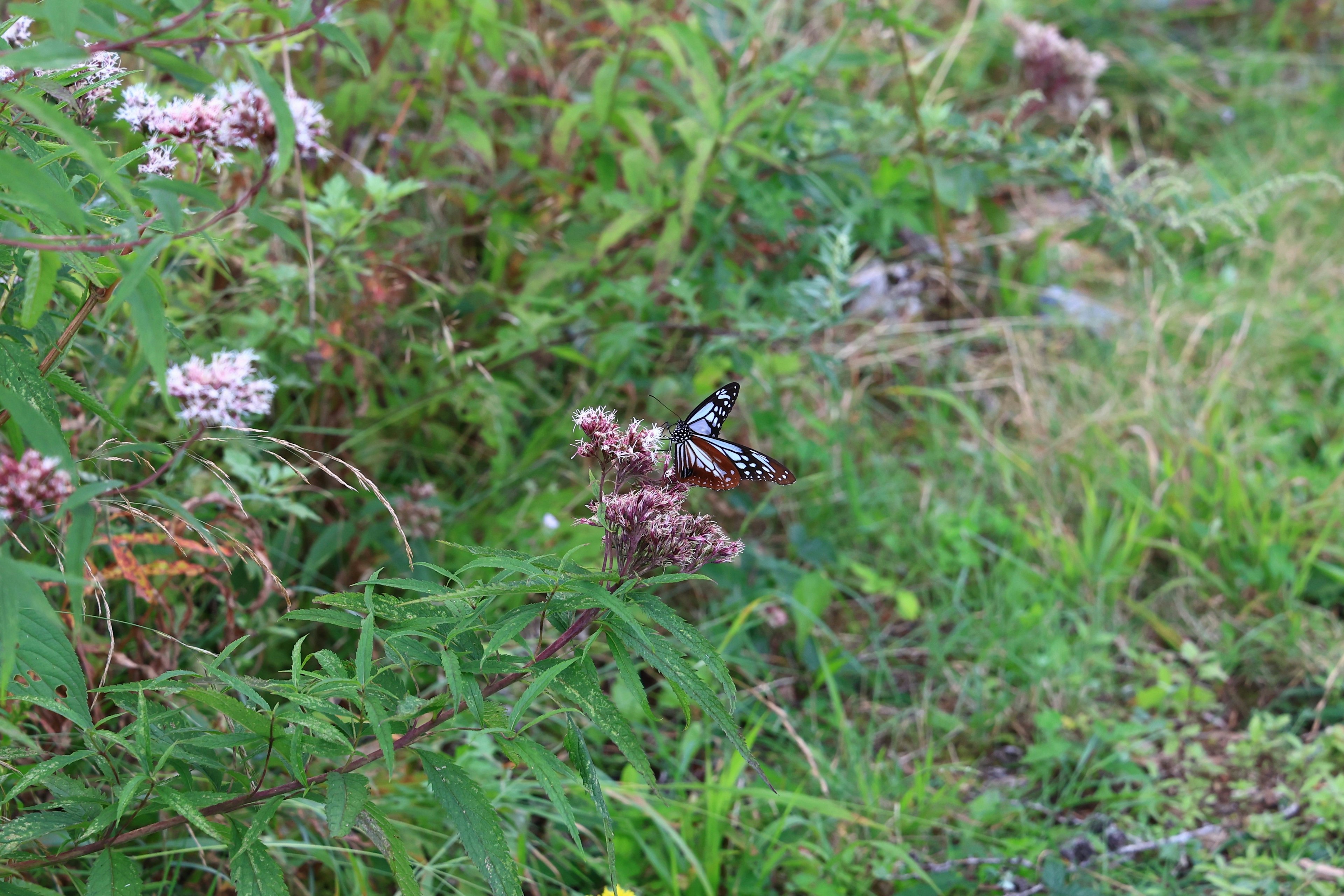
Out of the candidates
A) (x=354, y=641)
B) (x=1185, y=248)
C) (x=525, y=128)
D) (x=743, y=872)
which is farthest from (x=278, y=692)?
(x=1185, y=248)

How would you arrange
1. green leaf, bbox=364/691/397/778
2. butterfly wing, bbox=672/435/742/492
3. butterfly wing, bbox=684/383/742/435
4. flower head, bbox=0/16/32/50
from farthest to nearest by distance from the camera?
1. butterfly wing, bbox=684/383/742/435
2. butterfly wing, bbox=672/435/742/492
3. flower head, bbox=0/16/32/50
4. green leaf, bbox=364/691/397/778

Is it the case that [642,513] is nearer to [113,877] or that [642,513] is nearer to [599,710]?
[599,710]

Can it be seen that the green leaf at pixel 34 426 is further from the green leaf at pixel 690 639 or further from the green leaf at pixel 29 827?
the green leaf at pixel 690 639

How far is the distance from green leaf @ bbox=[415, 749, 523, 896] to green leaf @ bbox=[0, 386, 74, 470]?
1.81ft

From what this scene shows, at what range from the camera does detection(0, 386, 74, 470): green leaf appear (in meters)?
0.94

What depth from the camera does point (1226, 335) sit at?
3.92m

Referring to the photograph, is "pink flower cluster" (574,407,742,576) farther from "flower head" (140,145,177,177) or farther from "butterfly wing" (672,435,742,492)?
"flower head" (140,145,177,177)

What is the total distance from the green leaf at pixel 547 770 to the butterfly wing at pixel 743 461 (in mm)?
610

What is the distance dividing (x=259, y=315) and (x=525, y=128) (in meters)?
1.30

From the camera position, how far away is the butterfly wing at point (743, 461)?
67.9 inches

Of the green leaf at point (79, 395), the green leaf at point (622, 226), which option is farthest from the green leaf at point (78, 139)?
the green leaf at point (622, 226)

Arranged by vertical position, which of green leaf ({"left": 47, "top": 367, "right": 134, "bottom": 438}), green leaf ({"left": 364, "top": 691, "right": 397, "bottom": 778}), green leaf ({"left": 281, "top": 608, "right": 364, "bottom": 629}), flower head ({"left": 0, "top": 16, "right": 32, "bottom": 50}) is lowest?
green leaf ({"left": 364, "top": 691, "right": 397, "bottom": 778})

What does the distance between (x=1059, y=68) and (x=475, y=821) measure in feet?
11.2

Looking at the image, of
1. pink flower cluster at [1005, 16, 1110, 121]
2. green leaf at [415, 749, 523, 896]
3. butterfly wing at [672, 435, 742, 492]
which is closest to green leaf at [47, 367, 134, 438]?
green leaf at [415, 749, 523, 896]
